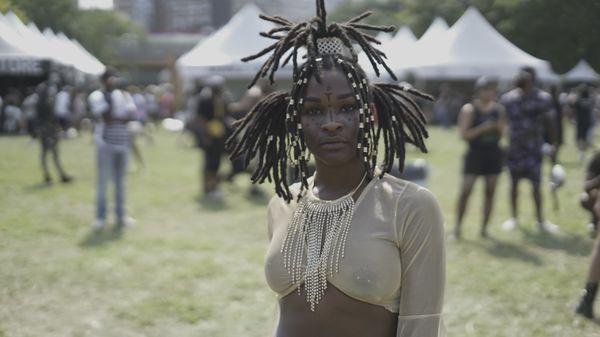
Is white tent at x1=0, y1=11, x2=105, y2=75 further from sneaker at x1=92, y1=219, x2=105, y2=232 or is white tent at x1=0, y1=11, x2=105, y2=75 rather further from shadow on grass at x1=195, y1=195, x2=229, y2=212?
sneaker at x1=92, y1=219, x2=105, y2=232

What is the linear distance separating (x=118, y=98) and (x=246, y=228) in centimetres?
230

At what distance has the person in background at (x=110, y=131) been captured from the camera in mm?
7973

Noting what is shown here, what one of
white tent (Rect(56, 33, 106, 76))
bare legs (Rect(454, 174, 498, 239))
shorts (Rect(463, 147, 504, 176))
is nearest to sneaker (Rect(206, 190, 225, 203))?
bare legs (Rect(454, 174, 498, 239))

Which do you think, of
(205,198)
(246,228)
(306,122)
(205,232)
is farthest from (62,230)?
(306,122)

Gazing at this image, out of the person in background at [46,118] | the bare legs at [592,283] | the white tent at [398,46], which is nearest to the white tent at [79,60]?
the white tent at [398,46]

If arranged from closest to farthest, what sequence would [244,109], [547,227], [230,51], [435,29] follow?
[547,227]
[244,109]
[435,29]
[230,51]

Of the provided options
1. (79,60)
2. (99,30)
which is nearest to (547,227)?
(79,60)

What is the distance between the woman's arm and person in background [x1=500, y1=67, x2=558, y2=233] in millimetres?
5958

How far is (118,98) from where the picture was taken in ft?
26.4

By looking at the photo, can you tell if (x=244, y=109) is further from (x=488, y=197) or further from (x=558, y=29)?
(x=558, y=29)

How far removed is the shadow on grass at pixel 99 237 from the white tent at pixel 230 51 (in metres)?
6.93

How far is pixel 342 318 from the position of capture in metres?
2.15

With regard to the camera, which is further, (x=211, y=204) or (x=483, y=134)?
(x=211, y=204)

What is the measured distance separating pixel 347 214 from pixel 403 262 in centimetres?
26
